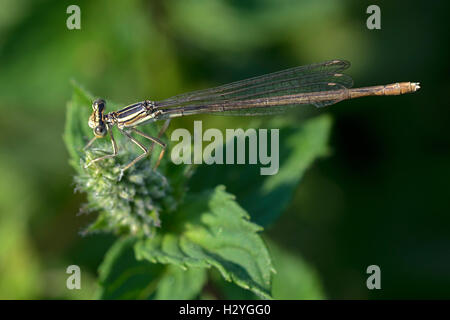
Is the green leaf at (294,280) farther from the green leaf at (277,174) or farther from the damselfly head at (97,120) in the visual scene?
the damselfly head at (97,120)

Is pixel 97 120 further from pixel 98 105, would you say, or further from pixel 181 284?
pixel 181 284

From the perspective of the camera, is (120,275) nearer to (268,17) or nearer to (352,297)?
(352,297)

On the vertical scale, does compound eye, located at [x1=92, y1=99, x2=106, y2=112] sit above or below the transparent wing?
below

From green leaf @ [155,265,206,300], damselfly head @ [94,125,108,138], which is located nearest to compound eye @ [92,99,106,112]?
damselfly head @ [94,125,108,138]

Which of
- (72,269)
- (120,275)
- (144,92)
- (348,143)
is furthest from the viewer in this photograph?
(348,143)

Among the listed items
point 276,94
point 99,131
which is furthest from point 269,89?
point 99,131

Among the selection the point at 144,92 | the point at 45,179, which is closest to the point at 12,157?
the point at 45,179

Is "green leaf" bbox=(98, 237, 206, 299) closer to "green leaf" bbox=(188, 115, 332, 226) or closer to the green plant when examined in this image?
the green plant
